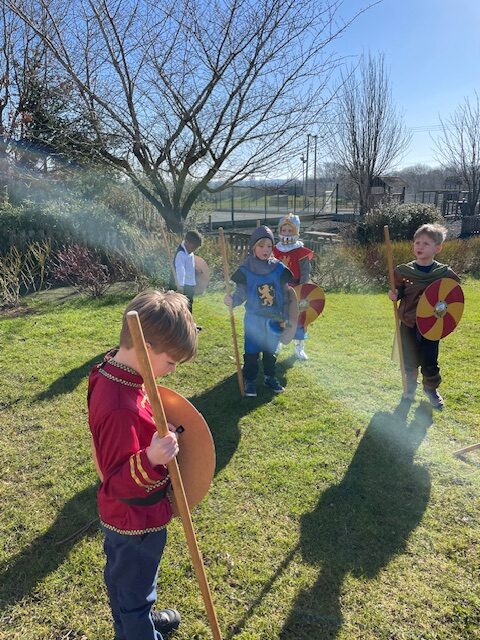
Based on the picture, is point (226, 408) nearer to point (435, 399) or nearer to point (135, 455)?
point (435, 399)

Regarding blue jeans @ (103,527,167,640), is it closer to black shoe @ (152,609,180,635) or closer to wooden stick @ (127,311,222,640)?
wooden stick @ (127,311,222,640)

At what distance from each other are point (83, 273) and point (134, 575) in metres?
8.45

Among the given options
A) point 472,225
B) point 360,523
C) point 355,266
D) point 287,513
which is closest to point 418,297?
point 360,523

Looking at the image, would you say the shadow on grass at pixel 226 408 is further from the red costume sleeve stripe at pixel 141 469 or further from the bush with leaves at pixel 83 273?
the bush with leaves at pixel 83 273

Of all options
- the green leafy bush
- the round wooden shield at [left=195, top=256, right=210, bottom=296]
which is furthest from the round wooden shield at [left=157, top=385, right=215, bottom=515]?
the green leafy bush

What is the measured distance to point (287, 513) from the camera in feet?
10.1

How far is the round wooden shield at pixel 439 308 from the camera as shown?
4.07m

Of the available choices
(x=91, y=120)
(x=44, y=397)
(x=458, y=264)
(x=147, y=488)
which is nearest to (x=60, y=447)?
(x=44, y=397)

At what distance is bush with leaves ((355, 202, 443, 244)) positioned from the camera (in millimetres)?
13547

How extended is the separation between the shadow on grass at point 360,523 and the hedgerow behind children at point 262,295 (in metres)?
1.40

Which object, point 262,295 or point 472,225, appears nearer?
point 262,295

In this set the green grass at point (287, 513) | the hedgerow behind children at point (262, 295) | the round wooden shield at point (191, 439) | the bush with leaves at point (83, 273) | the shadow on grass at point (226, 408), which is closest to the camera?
the round wooden shield at point (191, 439)

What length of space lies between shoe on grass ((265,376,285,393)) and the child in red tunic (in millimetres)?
3156

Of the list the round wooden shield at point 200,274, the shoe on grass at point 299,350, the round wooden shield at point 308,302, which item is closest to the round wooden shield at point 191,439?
the round wooden shield at point 308,302
